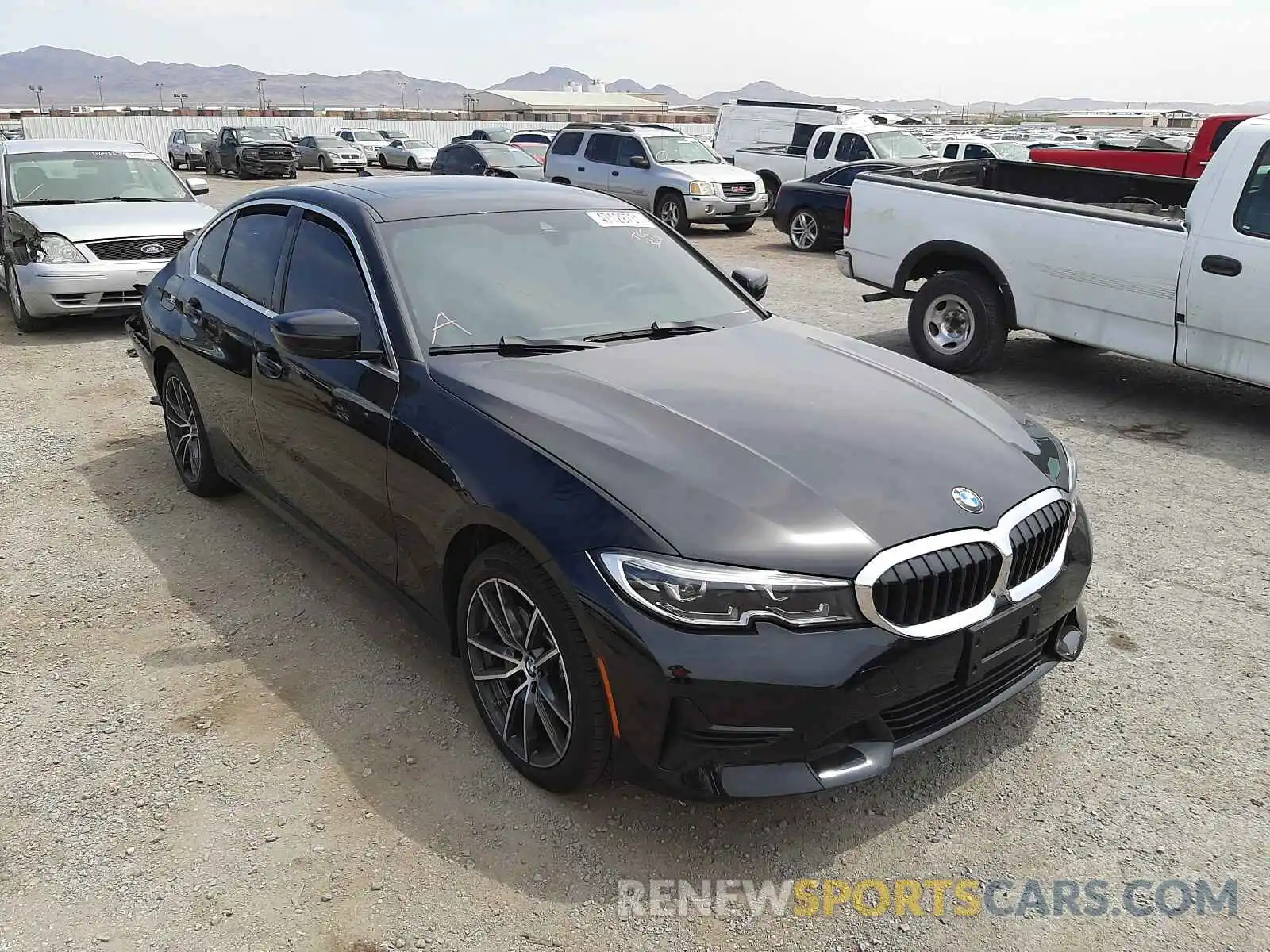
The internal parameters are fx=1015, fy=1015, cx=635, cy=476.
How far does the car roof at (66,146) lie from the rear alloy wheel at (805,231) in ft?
29.4

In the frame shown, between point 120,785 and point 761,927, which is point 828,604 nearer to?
point 761,927

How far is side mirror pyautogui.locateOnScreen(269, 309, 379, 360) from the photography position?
3520 millimetres

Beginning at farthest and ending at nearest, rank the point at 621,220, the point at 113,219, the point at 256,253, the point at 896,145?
the point at 896,145 < the point at 113,219 < the point at 256,253 < the point at 621,220

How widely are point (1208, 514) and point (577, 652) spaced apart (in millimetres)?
3997

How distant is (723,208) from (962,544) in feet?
50.2

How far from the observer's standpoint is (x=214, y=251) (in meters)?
5.13

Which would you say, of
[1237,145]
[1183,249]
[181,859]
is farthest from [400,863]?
[1237,145]

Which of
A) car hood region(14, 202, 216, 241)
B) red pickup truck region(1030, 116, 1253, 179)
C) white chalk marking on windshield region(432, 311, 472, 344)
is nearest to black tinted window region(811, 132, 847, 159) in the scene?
red pickup truck region(1030, 116, 1253, 179)

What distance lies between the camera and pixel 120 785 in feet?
10.6

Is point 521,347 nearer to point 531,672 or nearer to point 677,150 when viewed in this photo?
point 531,672

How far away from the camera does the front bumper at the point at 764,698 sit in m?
2.56

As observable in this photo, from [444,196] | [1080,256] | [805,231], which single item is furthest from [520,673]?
[805,231]

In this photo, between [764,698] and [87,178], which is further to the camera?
[87,178]

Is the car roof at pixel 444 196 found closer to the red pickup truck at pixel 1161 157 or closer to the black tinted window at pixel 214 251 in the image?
the black tinted window at pixel 214 251
